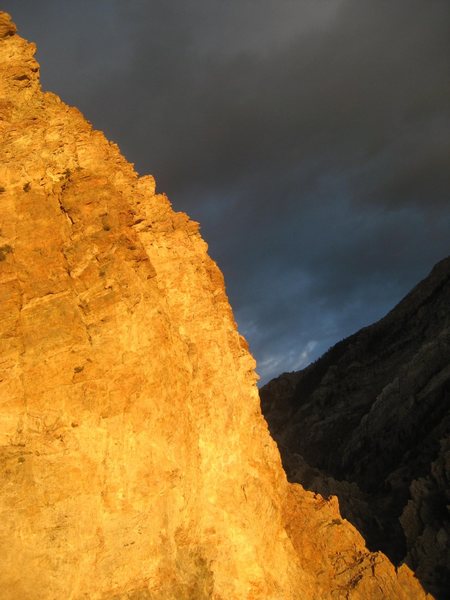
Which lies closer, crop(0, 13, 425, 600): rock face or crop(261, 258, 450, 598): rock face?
crop(0, 13, 425, 600): rock face

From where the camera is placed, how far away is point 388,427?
4366 centimetres

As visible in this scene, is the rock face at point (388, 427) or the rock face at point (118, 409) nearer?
the rock face at point (118, 409)

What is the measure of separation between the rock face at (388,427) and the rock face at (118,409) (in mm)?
9048

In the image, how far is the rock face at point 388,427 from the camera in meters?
27.0

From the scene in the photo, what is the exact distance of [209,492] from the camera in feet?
48.8

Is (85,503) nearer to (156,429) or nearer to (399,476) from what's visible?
(156,429)

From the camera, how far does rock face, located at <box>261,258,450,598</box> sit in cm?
2700

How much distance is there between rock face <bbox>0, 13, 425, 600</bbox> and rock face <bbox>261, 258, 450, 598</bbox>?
9.05 metres

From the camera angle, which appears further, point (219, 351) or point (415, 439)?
point (415, 439)

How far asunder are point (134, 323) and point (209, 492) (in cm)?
454

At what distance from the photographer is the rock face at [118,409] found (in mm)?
12328

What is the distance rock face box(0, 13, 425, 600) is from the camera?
12328mm

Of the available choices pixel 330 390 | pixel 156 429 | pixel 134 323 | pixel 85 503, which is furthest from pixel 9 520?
pixel 330 390

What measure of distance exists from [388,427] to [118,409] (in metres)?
34.0
